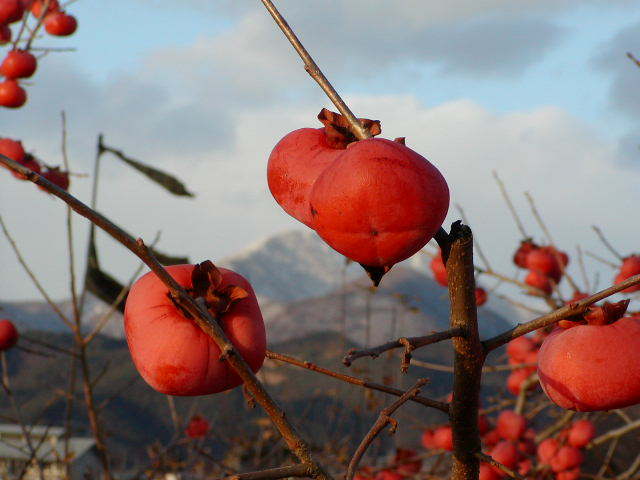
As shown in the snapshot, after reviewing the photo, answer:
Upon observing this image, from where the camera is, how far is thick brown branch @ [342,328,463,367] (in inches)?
27.4

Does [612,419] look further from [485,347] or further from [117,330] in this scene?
[117,330]

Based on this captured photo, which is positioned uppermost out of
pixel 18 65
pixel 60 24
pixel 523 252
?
pixel 60 24

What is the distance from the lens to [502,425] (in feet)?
8.50

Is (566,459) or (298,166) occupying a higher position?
(298,166)

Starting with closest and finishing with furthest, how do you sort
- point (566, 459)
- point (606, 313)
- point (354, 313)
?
1. point (606, 313)
2. point (566, 459)
3. point (354, 313)

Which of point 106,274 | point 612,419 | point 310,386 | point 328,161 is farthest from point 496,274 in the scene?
point 310,386

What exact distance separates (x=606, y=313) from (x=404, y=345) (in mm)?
346

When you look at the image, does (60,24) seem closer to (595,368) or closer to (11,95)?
(11,95)

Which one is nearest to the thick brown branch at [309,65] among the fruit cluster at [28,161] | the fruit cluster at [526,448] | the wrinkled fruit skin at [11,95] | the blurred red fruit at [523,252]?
the fruit cluster at [28,161]

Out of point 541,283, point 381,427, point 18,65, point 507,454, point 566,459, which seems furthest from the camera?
point 541,283

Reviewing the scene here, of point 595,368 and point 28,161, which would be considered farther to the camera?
point 28,161

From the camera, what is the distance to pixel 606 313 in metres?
0.94

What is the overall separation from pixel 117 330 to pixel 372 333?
371cm

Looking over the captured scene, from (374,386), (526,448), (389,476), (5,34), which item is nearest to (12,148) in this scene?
(5,34)
